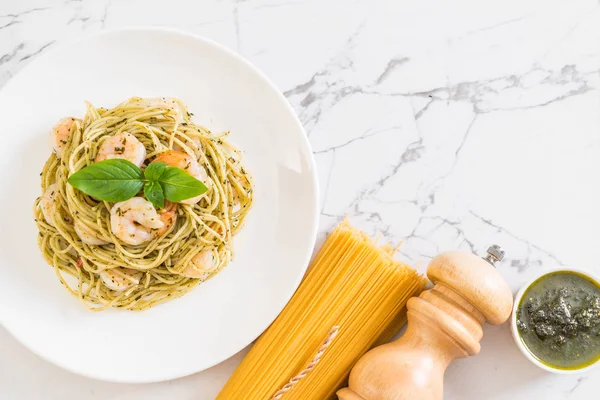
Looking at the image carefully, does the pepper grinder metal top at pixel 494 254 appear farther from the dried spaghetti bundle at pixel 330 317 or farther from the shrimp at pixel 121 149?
the shrimp at pixel 121 149

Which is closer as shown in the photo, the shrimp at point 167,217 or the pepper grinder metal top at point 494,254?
the shrimp at point 167,217

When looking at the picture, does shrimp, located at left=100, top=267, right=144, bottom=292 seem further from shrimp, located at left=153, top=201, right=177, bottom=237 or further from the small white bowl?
the small white bowl

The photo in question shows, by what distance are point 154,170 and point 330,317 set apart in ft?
3.37

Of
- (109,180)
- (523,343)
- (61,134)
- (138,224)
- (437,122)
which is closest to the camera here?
(109,180)

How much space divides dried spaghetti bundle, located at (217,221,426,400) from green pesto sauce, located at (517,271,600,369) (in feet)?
1.62

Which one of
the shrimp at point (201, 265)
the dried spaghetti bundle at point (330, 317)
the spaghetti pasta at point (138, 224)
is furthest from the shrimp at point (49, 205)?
the dried spaghetti bundle at point (330, 317)

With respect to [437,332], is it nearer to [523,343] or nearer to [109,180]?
[523,343]

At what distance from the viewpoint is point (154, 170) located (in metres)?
2.33

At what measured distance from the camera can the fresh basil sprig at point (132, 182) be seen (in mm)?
2277

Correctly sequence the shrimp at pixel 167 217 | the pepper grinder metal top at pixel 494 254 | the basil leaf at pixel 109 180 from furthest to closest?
the pepper grinder metal top at pixel 494 254 → the shrimp at pixel 167 217 → the basil leaf at pixel 109 180

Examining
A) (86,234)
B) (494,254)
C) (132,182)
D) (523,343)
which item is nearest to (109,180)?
(132,182)

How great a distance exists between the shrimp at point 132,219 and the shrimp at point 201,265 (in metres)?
0.23

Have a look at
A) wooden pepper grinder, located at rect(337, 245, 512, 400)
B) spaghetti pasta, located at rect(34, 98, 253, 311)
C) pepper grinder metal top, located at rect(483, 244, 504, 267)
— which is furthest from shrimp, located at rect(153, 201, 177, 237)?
pepper grinder metal top, located at rect(483, 244, 504, 267)

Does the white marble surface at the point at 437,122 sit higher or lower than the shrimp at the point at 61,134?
lower
